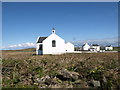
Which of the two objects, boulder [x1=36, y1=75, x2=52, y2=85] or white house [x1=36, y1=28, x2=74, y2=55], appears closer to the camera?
boulder [x1=36, y1=75, x2=52, y2=85]

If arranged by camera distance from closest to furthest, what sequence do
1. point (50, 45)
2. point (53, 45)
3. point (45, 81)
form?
point (45, 81) < point (50, 45) < point (53, 45)

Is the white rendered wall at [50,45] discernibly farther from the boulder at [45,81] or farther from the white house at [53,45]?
the boulder at [45,81]

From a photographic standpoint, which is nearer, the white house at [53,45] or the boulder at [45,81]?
the boulder at [45,81]

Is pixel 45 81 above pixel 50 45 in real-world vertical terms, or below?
below

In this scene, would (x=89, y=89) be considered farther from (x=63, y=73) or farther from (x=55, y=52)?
(x=55, y=52)

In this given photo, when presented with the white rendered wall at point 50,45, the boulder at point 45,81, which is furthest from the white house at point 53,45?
the boulder at point 45,81

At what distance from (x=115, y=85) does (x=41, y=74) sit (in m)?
3.79

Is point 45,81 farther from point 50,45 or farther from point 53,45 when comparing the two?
point 53,45

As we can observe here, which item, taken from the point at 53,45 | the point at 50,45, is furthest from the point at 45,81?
the point at 53,45

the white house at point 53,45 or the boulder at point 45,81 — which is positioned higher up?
the white house at point 53,45

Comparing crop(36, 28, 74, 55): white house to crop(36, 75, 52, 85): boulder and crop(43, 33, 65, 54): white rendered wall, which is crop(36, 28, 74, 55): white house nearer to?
crop(43, 33, 65, 54): white rendered wall

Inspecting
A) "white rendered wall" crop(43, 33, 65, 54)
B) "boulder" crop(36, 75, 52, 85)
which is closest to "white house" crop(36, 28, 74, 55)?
"white rendered wall" crop(43, 33, 65, 54)

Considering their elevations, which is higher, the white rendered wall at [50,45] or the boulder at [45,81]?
the white rendered wall at [50,45]

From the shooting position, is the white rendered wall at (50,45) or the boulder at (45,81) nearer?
the boulder at (45,81)
